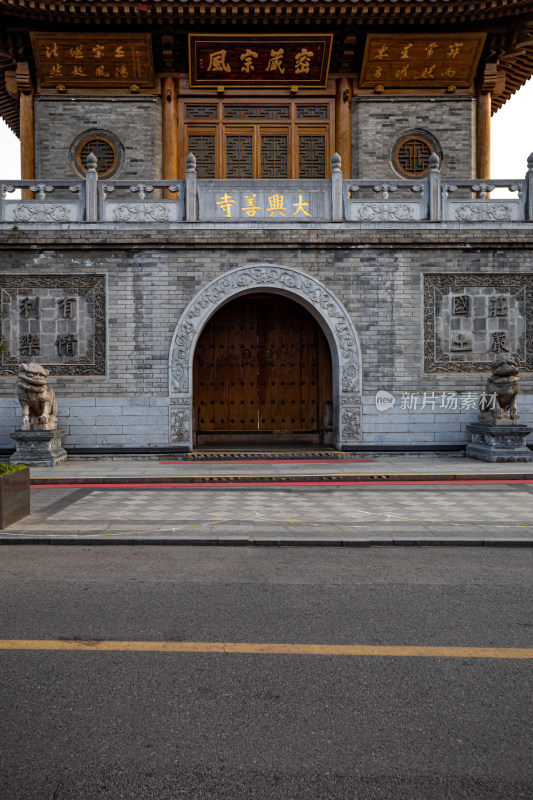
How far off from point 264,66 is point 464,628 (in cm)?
1297

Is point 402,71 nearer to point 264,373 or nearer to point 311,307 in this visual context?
point 311,307

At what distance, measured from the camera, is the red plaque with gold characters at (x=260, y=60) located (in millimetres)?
12164

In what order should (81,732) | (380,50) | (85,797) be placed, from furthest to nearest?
1. (380,50)
2. (81,732)
3. (85,797)

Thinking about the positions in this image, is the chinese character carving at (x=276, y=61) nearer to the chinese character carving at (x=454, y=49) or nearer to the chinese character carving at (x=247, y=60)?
the chinese character carving at (x=247, y=60)

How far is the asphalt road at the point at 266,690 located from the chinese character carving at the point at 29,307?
24.8 feet

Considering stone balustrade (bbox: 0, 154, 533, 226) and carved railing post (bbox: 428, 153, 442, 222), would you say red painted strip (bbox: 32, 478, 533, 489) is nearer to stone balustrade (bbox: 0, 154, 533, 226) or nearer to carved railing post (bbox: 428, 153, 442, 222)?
stone balustrade (bbox: 0, 154, 533, 226)

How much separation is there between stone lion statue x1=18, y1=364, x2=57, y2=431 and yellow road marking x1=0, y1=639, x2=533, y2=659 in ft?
24.0

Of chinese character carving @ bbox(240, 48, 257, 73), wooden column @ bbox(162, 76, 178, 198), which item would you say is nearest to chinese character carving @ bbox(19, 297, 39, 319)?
wooden column @ bbox(162, 76, 178, 198)

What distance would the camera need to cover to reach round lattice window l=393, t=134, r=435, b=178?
13.2 metres

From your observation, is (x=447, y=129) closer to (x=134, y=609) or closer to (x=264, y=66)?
(x=264, y=66)

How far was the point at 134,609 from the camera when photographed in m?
3.68

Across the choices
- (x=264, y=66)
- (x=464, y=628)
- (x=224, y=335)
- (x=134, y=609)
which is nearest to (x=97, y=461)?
(x=224, y=335)

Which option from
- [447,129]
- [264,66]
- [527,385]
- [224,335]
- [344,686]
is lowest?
[344,686]

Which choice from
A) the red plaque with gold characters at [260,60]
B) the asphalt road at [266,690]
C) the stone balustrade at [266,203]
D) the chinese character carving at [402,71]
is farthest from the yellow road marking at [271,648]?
the chinese character carving at [402,71]
